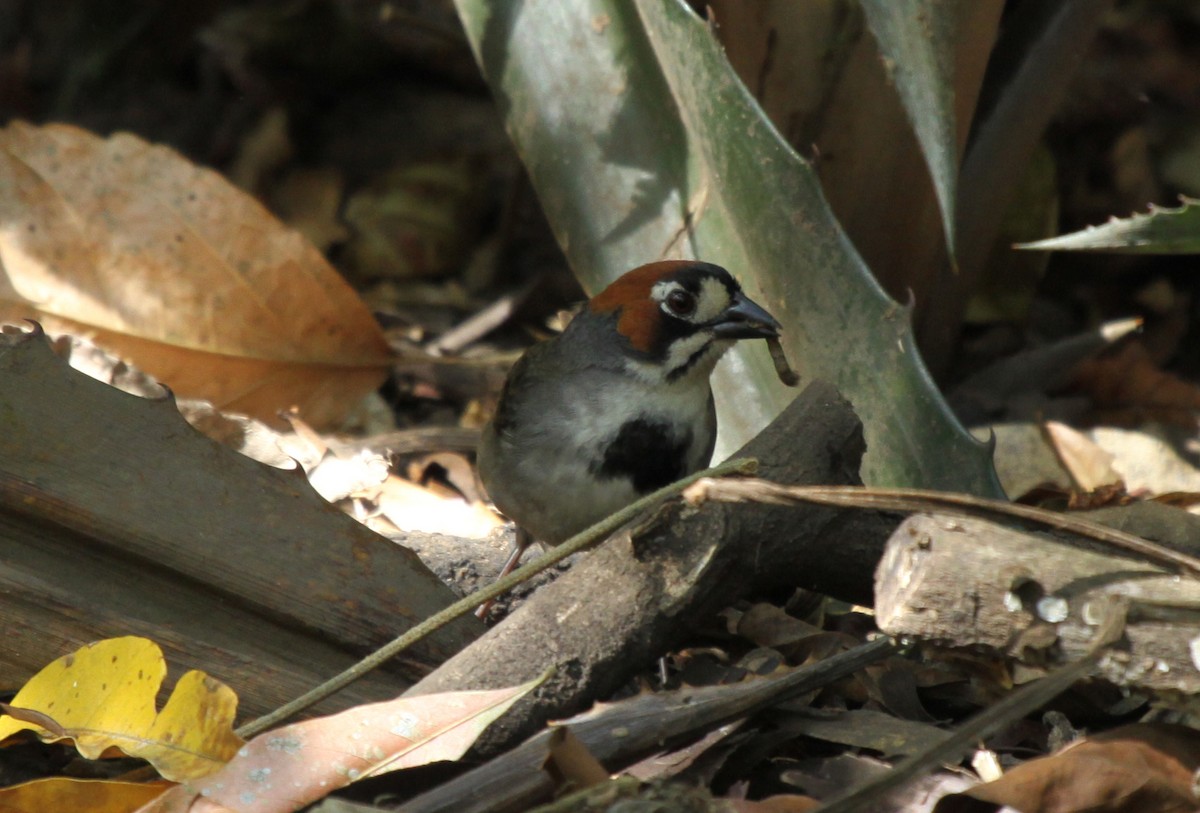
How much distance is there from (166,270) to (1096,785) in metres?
3.51

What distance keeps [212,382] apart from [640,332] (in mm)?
1738

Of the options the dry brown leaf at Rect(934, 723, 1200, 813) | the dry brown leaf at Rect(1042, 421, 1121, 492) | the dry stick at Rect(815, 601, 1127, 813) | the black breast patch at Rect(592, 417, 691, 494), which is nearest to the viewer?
the dry stick at Rect(815, 601, 1127, 813)

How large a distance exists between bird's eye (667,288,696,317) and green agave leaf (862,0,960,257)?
71 cm

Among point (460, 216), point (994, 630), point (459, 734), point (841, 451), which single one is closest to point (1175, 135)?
point (460, 216)

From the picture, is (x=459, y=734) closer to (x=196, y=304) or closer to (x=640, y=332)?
(x=640, y=332)

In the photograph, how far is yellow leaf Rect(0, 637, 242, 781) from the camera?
8.61 feet

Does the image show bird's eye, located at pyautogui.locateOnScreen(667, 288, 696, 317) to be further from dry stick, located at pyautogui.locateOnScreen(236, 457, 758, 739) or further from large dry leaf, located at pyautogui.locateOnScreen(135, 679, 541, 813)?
large dry leaf, located at pyautogui.locateOnScreen(135, 679, 541, 813)

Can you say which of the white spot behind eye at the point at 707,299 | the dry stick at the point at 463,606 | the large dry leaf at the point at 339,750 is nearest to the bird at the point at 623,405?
the white spot behind eye at the point at 707,299

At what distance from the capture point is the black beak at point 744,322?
3645mm

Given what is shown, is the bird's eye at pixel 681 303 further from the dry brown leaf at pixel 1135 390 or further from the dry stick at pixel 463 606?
the dry brown leaf at pixel 1135 390

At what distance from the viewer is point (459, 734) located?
2.49 metres

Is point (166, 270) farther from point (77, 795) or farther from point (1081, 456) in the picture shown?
point (1081, 456)

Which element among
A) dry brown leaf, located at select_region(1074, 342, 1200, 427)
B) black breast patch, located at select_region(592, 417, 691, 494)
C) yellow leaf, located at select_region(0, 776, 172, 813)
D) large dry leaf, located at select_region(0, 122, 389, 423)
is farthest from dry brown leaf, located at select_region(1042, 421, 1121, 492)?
yellow leaf, located at select_region(0, 776, 172, 813)

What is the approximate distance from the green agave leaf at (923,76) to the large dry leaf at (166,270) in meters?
2.34
